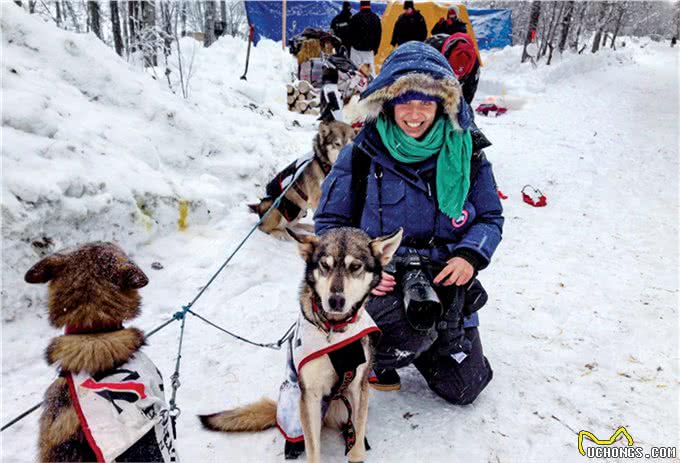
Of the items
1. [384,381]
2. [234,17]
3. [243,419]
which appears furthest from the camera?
[234,17]

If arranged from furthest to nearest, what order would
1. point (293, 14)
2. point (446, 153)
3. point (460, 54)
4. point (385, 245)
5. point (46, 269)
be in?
point (293, 14)
point (460, 54)
point (446, 153)
point (385, 245)
point (46, 269)

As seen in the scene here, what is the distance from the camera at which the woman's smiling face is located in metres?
2.50

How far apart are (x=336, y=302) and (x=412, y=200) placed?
92 centimetres

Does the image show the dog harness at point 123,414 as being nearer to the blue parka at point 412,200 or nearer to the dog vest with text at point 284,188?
the blue parka at point 412,200

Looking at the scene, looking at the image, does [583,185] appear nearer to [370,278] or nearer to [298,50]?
[370,278]

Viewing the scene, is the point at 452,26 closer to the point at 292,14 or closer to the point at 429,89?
the point at 429,89

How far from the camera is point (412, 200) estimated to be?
102 inches

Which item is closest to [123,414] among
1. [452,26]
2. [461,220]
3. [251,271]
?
[461,220]

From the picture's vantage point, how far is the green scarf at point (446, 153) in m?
2.50

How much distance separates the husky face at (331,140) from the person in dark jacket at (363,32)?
19.9ft

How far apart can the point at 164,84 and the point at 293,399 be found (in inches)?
286

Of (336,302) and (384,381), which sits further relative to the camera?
(384,381)

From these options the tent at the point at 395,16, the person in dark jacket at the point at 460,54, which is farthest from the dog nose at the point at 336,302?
the tent at the point at 395,16

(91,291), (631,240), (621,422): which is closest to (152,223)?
(91,291)
